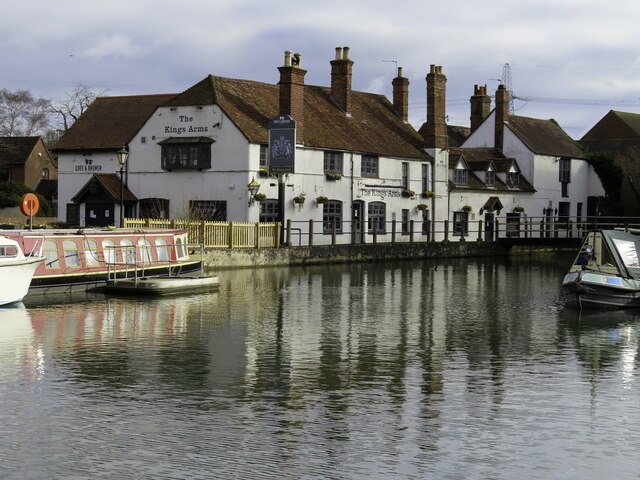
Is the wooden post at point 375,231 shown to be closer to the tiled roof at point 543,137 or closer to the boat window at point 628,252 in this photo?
the tiled roof at point 543,137

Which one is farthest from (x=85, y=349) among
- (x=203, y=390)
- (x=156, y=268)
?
(x=156, y=268)

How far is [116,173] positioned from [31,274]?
28.4 meters

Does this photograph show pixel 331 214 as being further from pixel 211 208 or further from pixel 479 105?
pixel 479 105

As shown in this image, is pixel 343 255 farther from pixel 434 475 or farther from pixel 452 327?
pixel 434 475

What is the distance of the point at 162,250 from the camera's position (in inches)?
1430

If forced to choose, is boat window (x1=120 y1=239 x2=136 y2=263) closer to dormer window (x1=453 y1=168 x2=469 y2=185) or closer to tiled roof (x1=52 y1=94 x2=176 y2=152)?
tiled roof (x1=52 y1=94 x2=176 y2=152)

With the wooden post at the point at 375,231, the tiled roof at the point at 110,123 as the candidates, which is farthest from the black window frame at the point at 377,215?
the tiled roof at the point at 110,123

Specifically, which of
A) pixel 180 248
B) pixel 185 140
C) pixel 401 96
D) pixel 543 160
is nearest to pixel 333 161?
pixel 185 140

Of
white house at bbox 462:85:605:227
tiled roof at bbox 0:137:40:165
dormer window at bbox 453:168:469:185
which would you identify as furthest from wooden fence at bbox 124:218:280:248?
tiled roof at bbox 0:137:40:165

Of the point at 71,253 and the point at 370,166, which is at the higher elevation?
the point at 370,166

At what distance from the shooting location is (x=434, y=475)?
11867 millimetres

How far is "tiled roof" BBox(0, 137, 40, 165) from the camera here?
8431 centimetres

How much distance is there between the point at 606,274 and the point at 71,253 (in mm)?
16353

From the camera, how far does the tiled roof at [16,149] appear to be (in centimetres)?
8431
